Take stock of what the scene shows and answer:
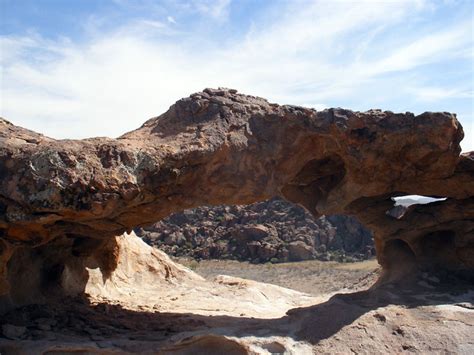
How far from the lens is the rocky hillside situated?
28859mm

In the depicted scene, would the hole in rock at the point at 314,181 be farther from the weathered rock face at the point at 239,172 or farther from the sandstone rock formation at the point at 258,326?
the sandstone rock formation at the point at 258,326

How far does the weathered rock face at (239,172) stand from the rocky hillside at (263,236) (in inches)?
782

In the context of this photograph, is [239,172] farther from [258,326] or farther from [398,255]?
[398,255]

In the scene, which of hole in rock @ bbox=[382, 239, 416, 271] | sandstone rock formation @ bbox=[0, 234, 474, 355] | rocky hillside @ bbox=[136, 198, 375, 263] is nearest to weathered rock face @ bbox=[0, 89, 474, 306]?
hole in rock @ bbox=[382, 239, 416, 271]

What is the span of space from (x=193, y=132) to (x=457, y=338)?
4133 mm

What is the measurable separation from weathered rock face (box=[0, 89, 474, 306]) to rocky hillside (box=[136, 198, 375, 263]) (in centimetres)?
1986

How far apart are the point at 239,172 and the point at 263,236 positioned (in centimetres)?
2360

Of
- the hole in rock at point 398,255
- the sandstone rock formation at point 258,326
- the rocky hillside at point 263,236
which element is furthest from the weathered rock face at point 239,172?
the rocky hillside at point 263,236

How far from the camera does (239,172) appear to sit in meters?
7.06

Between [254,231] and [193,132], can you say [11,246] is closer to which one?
[193,132]

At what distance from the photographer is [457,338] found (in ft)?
21.0

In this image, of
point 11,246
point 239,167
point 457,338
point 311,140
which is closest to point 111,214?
point 11,246

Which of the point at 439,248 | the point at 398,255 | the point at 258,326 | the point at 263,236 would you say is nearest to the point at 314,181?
the point at 398,255

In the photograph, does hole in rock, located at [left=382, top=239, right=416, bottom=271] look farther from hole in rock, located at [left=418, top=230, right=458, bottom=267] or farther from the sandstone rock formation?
the sandstone rock formation
